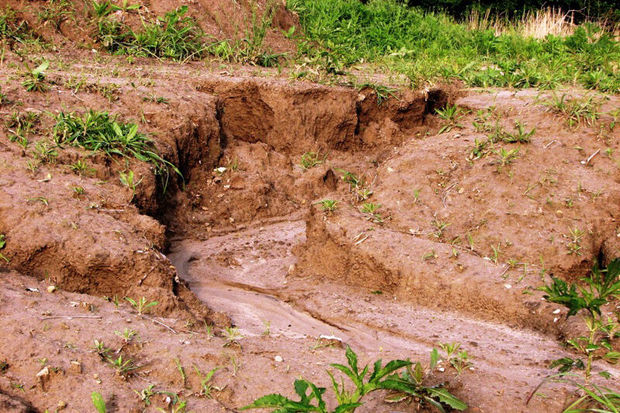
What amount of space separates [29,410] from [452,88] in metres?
5.43

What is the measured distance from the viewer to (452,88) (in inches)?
267

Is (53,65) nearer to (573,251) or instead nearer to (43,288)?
(43,288)

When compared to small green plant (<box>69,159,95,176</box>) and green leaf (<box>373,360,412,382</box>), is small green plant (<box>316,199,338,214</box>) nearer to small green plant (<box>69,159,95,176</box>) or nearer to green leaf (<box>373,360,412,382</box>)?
Answer: small green plant (<box>69,159,95,176</box>)

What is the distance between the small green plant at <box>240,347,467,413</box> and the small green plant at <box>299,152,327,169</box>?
11.8 feet

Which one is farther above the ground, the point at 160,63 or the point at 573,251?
the point at 160,63

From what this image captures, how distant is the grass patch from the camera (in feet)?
15.4

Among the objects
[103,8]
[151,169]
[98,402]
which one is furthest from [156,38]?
[98,402]

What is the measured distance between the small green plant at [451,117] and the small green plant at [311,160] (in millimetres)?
1192

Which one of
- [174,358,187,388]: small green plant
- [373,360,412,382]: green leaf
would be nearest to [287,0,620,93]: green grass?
[174,358,187,388]: small green plant

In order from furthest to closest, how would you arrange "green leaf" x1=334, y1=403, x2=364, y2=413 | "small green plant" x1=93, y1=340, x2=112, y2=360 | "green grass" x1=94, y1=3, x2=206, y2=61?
"green grass" x1=94, y1=3, x2=206, y2=61 → "small green plant" x1=93, y1=340, x2=112, y2=360 → "green leaf" x1=334, y1=403, x2=364, y2=413

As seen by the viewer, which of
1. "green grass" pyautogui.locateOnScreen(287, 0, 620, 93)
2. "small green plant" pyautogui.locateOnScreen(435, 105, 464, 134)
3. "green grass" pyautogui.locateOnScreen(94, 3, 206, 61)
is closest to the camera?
"small green plant" pyautogui.locateOnScreen(435, 105, 464, 134)

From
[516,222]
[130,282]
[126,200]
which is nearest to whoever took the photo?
[130,282]

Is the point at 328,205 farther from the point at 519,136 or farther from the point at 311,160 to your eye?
the point at 519,136

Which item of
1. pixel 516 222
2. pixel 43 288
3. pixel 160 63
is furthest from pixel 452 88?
pixel 43 288
